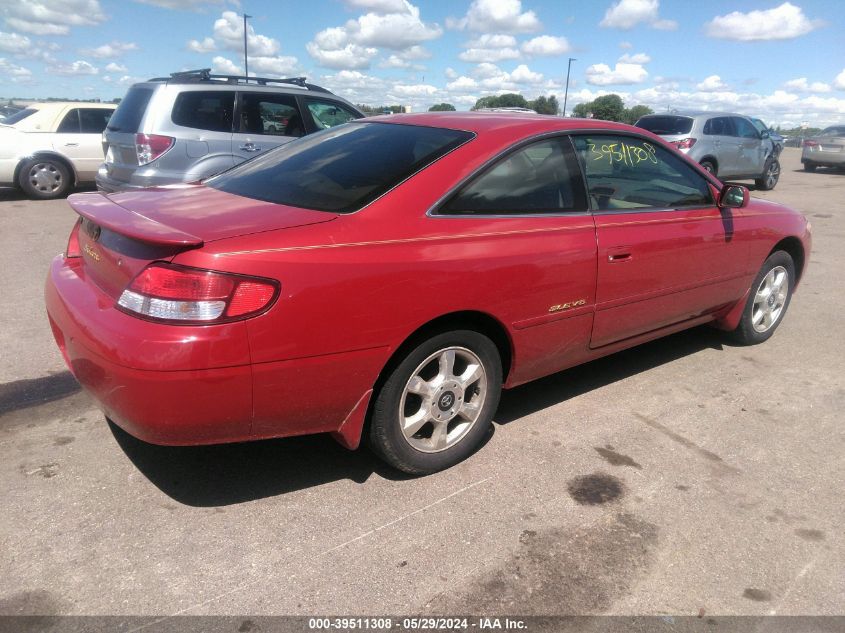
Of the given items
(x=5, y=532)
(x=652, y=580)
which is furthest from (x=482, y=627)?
(x=5, y=532)

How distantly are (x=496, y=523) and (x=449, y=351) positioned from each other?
74 cm

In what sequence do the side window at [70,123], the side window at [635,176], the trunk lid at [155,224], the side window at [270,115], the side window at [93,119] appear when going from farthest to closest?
1. the side window at [93,119]
2. the side window at [70,123]
3. the side window at [270,115]
4. the side window at [635,176]
5. the trunk lid at [155,224]

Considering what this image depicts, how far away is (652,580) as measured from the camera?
243 cm

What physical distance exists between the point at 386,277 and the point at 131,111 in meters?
6.08

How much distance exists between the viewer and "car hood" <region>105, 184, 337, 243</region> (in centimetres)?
248

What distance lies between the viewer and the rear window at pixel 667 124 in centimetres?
1302

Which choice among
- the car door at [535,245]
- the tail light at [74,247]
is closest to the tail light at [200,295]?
the car door at [535,245]

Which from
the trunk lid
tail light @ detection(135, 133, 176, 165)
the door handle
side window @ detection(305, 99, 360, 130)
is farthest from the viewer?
side window @ detection(305, 99, 360, 130)

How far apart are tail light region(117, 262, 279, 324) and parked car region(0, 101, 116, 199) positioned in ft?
33.6

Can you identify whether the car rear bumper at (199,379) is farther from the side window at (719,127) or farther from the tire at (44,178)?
the side window at (719,127)

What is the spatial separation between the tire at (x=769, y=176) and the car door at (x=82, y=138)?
44.1 ft

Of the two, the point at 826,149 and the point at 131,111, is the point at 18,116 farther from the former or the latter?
the point at 826,149

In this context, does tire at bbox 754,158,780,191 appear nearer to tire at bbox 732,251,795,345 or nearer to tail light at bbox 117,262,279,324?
tire at bbox 732,251,795,345

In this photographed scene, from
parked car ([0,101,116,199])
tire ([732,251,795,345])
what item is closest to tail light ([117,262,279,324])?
tire ([732,251,795,345])
